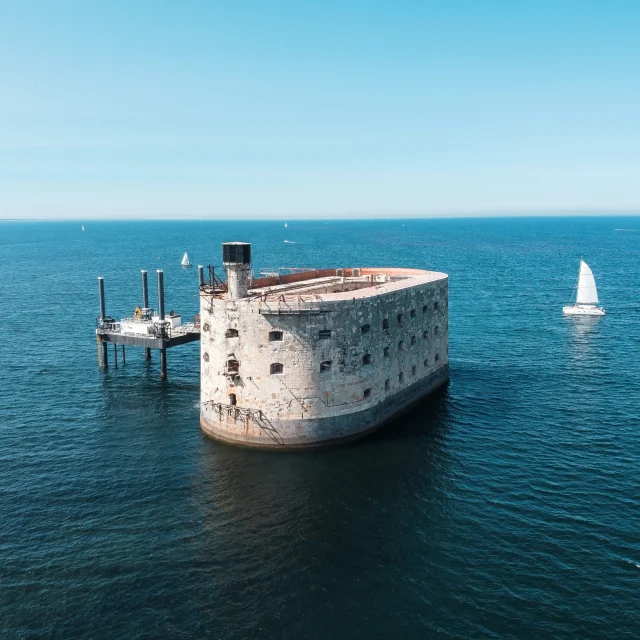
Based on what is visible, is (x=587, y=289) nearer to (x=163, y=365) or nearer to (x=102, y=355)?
(x=163, y=365)

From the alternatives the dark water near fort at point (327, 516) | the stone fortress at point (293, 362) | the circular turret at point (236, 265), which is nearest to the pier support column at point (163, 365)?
the dark water near fort at point (327, 516)

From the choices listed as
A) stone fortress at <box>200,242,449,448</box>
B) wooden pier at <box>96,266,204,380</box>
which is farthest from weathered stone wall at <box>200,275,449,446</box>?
wooden pier at <box>96,266,204,380</box>

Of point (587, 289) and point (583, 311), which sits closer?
point (583, 311)

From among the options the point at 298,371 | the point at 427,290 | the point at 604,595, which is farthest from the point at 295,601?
the point at 427,290

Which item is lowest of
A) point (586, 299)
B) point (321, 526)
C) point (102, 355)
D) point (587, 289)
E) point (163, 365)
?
point (321, 526)

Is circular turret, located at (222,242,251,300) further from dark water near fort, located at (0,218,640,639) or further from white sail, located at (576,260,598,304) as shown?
white sail, located at (576,260,598,304)

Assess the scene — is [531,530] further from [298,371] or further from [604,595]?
[298,371]

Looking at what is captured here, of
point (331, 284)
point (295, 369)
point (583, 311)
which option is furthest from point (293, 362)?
point (583, 311)
